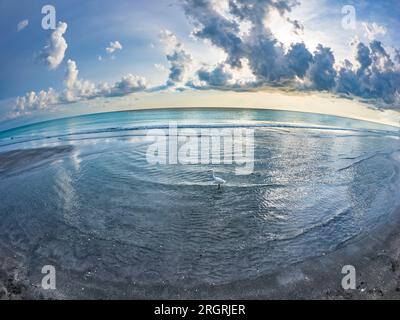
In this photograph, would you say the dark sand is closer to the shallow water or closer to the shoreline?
the shoreline

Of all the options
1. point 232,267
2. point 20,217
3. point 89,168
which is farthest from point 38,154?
point 232,267

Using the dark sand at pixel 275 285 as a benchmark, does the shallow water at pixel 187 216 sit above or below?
above

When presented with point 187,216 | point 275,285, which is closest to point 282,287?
point 275,285

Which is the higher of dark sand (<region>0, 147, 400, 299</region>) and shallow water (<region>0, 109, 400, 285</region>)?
shallow water (<region>0, 109, 400, 285</region>)

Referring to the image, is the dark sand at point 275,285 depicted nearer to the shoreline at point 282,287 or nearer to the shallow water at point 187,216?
the shoreline at point 282,287

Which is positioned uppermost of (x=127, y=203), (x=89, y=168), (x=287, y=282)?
(x=89, y=168)

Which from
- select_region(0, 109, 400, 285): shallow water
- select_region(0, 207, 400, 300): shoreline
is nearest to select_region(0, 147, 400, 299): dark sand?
select_region(0, 207, 400, 300): shoreline

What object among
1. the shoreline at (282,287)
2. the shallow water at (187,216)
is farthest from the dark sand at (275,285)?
the shallow water at (187,216)

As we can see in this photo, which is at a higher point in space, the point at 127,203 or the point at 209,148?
the point at 209,148
